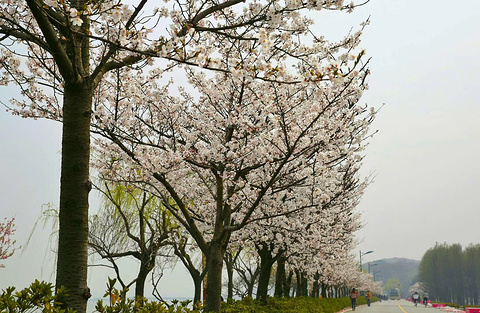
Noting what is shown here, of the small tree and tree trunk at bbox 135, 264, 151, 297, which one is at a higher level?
the small tree

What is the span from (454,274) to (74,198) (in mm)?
108671

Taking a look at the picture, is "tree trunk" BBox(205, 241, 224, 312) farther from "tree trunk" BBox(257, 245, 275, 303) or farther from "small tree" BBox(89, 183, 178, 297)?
"small tree" BBox(89, 183, 178, 297)

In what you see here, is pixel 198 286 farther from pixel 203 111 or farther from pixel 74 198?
pixel 74 198

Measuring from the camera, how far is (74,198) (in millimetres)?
4949

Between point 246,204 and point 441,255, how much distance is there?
108350mm

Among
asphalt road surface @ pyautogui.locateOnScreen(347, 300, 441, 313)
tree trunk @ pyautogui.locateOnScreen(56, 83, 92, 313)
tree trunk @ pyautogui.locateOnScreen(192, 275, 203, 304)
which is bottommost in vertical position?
asphalt road surface @ pyautogui.locateOnScreen(347, 300, 441, 313)

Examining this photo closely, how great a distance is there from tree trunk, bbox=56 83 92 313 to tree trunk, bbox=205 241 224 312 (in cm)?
→ 455

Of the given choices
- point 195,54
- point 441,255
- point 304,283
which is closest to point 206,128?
point 195,54

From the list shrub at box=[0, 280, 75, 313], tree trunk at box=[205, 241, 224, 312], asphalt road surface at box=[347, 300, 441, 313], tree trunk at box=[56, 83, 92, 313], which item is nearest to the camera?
shrub at box=[0, 280, 75, 313]

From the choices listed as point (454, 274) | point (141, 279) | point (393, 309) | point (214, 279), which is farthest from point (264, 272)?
point (454, 274)

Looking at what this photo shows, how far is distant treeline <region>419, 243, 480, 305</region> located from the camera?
309 feet

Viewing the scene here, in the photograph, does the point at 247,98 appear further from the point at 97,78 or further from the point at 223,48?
the point at 97,78

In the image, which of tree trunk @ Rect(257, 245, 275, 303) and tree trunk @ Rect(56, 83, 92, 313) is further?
tree trunk @ Rect(257, 245, 275, 303)

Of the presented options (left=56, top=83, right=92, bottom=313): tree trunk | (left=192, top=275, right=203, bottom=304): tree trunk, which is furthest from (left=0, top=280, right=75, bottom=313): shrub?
(left=192, top=275, right=203, bottom=304): tree trunk
